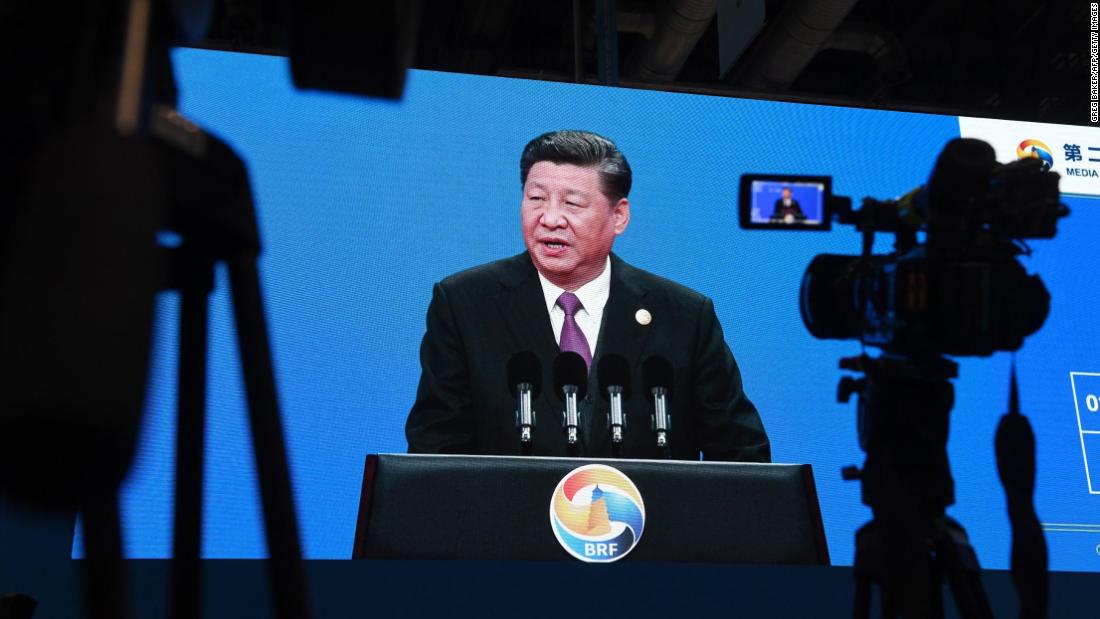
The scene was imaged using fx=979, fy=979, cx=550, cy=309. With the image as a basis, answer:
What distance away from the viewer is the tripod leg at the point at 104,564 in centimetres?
47

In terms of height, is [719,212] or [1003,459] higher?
[719,212]

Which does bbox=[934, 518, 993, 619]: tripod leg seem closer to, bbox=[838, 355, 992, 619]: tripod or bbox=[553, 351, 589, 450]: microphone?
bbox=[838, 355, 992, 619]: tripod

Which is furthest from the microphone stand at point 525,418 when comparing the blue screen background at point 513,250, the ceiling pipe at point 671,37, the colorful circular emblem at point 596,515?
the ceiling pipe at point 671,37

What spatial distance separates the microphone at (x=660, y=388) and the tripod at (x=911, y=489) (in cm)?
156

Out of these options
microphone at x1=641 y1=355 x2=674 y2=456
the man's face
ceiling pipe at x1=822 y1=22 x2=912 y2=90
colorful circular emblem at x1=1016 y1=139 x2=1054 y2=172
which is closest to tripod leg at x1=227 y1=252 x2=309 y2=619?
microphone at x1=641 y1=355 x2=674 y2=456

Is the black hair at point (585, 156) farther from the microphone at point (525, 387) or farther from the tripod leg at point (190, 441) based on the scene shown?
the tripod leg at point (190, 441)

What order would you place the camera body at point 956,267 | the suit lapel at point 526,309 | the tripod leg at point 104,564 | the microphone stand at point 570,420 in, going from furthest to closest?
1. the suit lapel at point 526,309
2. the microphone stand at point 570,420
3. the camera body at point 956,267
4. the tripod leg at point 104,564

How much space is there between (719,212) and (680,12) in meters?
2.76

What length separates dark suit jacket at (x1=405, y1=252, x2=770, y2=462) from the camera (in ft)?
9.10

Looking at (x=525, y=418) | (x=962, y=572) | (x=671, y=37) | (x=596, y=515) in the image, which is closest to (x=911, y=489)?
(x=962, y=572)

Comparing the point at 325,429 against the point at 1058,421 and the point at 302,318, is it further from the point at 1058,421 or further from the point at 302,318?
the point at 1058,421

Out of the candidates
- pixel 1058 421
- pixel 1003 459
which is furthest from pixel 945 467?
pixel 1058 421

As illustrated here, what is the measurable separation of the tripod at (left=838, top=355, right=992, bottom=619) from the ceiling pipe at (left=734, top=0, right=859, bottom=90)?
4.51 m

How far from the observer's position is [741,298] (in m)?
3.00
